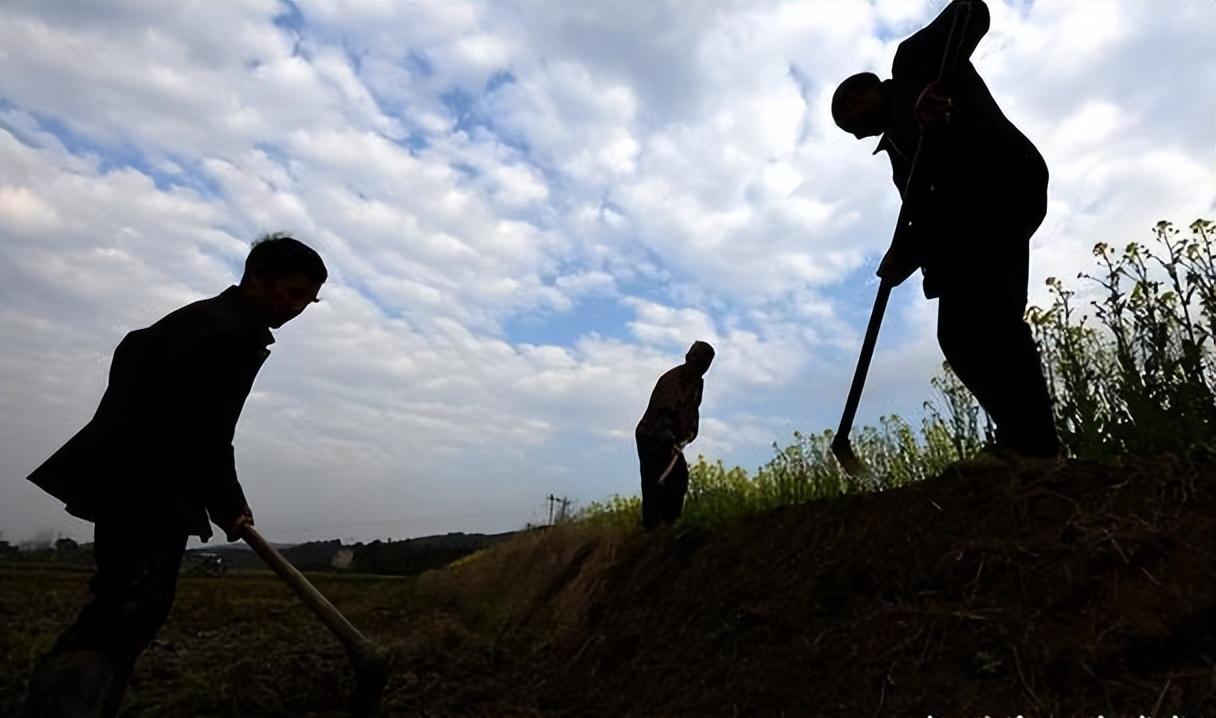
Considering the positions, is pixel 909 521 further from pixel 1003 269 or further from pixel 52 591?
pixel 52 591

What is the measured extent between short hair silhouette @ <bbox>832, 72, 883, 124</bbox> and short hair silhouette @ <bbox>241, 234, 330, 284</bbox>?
2265 mm

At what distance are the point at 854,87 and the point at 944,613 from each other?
2202 mm

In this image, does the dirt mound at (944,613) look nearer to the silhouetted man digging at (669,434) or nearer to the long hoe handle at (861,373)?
the long hoe handle at (861,373)

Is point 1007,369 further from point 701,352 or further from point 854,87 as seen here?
point 701,352

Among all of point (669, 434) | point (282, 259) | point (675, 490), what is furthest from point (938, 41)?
point (675, 490)

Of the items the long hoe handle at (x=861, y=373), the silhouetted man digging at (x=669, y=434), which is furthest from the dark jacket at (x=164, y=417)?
the silhouetted man digging at (x=669, y=434)

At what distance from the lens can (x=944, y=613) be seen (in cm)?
258

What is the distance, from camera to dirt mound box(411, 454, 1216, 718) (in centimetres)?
216

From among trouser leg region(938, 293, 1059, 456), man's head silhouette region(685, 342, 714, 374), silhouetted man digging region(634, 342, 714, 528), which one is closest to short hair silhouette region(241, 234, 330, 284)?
trouser leg region(938, 293, 1059, 456)

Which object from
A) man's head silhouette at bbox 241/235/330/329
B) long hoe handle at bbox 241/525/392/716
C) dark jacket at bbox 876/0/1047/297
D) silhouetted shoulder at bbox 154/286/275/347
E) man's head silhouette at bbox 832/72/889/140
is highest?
man's head silhouette at bbox 832/72/889/140

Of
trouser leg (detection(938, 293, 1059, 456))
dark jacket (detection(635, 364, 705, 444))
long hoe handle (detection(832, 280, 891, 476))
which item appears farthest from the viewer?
dark jacket (detection(635, 364, 705, 444))

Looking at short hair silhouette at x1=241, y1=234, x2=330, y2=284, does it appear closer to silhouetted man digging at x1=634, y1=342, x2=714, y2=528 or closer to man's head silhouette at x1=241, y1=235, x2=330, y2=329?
man's head silhouette at x1=241, y1=235, x2=330, y2=329

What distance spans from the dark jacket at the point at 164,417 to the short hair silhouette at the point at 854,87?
98.5 inches

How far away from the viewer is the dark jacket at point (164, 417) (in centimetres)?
242
